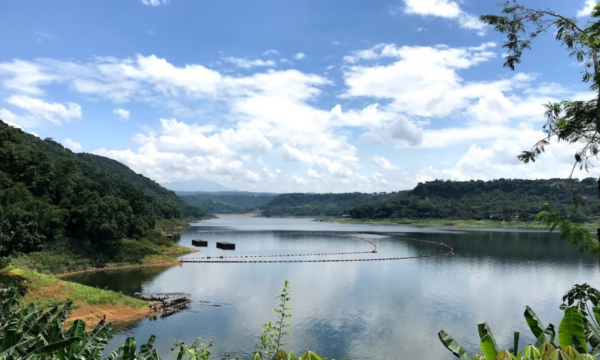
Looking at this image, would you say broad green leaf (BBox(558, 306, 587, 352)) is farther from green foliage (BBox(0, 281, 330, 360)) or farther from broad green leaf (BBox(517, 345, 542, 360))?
green foliage (BBox(0, 281, 330, 360))

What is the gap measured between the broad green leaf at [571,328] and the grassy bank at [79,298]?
130 ft

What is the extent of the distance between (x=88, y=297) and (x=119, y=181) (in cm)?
12886

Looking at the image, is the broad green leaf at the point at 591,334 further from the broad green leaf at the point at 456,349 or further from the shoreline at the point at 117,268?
the shoreline at the point at 117,268

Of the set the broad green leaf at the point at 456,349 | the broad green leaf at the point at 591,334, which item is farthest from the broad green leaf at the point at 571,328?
the broad green leaf at the point at 456,349

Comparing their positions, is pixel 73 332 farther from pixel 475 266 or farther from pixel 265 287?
pixel 475 266

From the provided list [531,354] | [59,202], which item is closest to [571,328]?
[531,354]

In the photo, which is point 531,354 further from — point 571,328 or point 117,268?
point 117,268

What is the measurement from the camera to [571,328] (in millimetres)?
6707

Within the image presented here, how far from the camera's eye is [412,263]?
77500mm

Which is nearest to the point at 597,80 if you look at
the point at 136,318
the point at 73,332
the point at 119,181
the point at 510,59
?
the point at 510,59

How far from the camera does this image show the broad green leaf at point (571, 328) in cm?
665

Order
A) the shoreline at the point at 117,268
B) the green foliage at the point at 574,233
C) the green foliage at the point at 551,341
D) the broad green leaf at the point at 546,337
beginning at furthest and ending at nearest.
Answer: the shoreline at the point at 117,268, the green foliage at the point at 574,233, the broad green leaf at the point at 546,337, the green foliage at the point at 551,341

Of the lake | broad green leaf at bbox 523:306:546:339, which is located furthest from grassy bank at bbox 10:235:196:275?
broad green leaf at bbox 523:306:546:339

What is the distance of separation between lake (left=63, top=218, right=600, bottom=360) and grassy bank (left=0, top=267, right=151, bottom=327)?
2.96m
